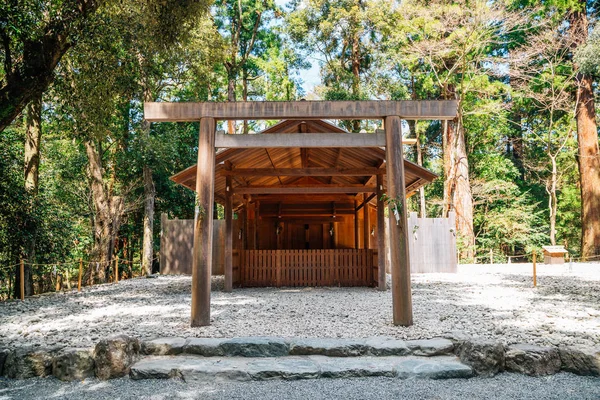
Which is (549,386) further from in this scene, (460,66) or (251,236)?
(460,66)

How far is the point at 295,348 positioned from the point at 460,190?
57.9 feet

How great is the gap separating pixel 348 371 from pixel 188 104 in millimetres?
4485

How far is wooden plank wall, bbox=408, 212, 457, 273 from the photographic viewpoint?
16391mm

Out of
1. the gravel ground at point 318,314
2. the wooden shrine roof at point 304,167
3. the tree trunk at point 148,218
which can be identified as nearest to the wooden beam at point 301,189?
the wooden shrine roof at point 304,167

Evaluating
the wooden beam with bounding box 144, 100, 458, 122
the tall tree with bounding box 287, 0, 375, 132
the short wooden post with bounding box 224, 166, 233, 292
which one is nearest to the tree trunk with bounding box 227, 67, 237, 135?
the tall tree with bounding box 287, 0, 375, 132

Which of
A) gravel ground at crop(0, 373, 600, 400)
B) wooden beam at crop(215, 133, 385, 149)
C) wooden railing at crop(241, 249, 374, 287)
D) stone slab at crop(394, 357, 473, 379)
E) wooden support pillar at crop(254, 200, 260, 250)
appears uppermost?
wooden beam at crop(215, 133, 385, 149)

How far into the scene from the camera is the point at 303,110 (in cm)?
650

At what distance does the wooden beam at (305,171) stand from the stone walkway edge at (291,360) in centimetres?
538

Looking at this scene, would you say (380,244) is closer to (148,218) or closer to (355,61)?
(148,218)

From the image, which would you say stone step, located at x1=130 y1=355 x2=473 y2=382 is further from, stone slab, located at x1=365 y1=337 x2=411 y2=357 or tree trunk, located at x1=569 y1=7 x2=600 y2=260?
tree trunk, located at x1=569 y1=7 x2=600 y2=260

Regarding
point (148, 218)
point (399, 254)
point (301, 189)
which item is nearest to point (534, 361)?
point (399, 254)

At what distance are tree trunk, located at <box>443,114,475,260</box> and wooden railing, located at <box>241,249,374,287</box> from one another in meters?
11.0

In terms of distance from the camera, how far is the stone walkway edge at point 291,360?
14.5ft

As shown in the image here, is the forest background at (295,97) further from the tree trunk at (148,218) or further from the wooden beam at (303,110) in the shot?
the wooden beam at (303,110)
